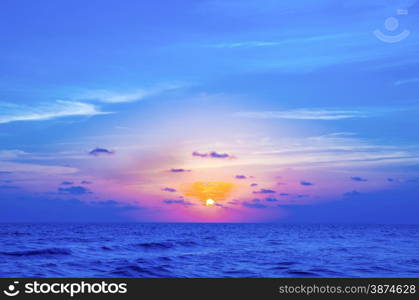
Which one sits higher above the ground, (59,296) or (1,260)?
(1,260)

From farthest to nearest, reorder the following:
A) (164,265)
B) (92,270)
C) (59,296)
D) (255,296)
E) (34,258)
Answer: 1. (34,258)
2. (164,265)
3. (92,270)
4. (255,296)
5. (59,296)

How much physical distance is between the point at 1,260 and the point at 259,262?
73.0 feet

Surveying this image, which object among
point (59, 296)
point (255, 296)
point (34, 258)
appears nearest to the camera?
point (59, 296)

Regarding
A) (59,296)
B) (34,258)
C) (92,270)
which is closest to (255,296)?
(59,296)

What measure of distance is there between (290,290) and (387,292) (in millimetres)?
4193

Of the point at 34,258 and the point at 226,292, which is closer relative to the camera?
the point at 226,292

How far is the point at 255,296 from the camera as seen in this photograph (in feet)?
60.6

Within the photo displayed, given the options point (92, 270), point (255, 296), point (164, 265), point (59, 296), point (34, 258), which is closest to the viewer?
point (59, 296)

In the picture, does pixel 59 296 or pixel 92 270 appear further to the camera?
pixel 92 270

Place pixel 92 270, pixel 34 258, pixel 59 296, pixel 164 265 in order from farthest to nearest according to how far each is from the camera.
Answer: pixel 34 258 → pixel 164 265 → pixel 92 270 → pixel 59 296

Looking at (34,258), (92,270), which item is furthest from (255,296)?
(34,258)

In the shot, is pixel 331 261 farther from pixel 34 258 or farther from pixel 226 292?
pixel 34 258

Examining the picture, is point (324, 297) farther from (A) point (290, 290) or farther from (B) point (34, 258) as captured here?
(B) point (34, 258)

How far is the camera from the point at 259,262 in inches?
1510
